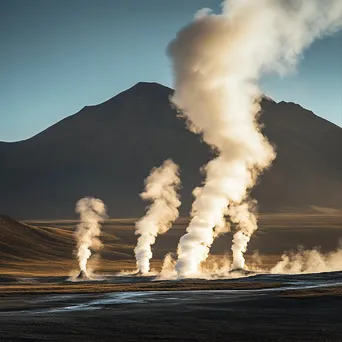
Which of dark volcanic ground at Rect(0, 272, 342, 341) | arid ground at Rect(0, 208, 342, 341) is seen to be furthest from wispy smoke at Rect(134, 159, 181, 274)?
dark volcanic ground at Rect(0, 272, 342, 341)

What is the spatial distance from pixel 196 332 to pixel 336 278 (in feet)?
189

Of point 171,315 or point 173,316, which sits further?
point 171,315

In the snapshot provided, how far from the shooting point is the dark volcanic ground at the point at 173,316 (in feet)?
125

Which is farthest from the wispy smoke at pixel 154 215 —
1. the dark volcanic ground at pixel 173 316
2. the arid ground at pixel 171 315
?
the dark volcanic ground at pixel 173 316

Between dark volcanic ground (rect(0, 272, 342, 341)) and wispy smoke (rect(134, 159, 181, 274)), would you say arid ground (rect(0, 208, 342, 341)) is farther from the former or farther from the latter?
wispy smoke (rect(134, 159, 181, 274))

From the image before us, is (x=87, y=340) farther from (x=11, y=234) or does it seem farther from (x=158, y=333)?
(x=11, y=234)

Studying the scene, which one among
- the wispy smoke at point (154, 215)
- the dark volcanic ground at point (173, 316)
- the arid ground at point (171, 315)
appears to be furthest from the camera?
the wispy smoke at point (154, 215)

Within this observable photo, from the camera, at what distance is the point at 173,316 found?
1857 inches

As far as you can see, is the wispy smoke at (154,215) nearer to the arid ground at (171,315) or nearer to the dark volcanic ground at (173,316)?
the arid ground at (171,315)

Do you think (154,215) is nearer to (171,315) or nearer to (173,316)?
(171,315)

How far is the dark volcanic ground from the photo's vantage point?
38.2m

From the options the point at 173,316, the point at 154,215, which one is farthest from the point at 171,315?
the point at 154,215

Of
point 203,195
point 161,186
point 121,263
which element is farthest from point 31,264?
point 203,195

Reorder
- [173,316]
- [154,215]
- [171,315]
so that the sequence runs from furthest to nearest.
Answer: [154,215] < [171,315] < [173,316]
